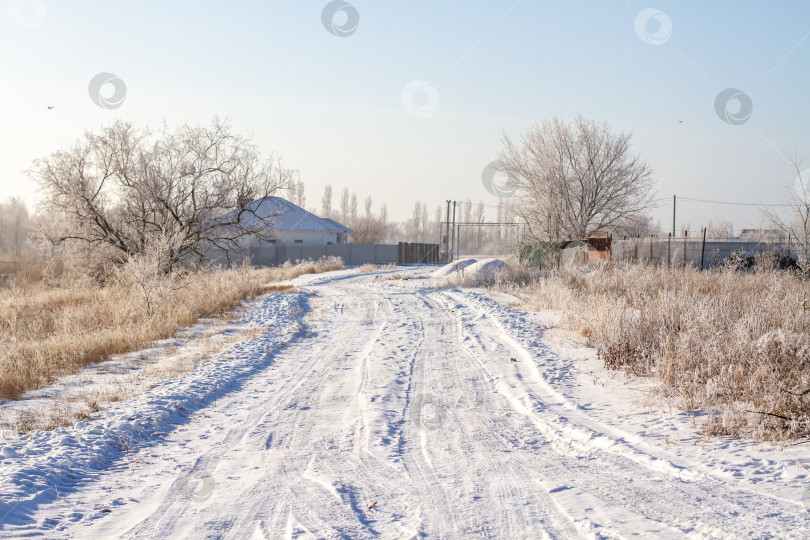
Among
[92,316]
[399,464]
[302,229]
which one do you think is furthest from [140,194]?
[302,229]

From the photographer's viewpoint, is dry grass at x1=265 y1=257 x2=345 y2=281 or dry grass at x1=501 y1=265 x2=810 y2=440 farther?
dry grass at x1=265 y1=257 x2=345 y2=281

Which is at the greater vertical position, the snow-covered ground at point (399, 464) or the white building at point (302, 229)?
the white building at point (302, 229)

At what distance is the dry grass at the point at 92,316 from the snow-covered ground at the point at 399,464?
2.28 metres

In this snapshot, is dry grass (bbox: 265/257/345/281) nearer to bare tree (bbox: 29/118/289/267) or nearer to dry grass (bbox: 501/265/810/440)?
bare tree (bbox: 29/118/289/267)

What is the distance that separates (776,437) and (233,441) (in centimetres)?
Result: 456

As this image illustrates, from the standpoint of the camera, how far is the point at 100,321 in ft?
40.9

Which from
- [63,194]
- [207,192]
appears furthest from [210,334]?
[63,194]

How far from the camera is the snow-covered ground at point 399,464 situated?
3277 millimetres

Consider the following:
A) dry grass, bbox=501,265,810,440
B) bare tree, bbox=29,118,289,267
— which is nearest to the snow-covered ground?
dry grass, bbox=501,265,810,440

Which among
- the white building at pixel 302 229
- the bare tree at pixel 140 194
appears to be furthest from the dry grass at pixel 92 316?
the white building at pixel 302 229

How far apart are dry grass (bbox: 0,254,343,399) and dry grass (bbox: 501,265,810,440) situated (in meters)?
7.65

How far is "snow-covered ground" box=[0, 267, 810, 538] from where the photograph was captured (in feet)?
10.8

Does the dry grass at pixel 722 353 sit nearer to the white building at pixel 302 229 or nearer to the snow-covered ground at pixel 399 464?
the snow-covered ground at pixel 399 464

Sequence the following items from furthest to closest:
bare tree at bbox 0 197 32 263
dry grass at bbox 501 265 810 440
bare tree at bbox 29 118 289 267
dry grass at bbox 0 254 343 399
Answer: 1. bare tree at bbox 0 197 32 263
2. bare tree at bbox 29 118 289 267
3. dry grass at bbox 0 254 343 399
4. dry grass at bbox 501 265 810 440
